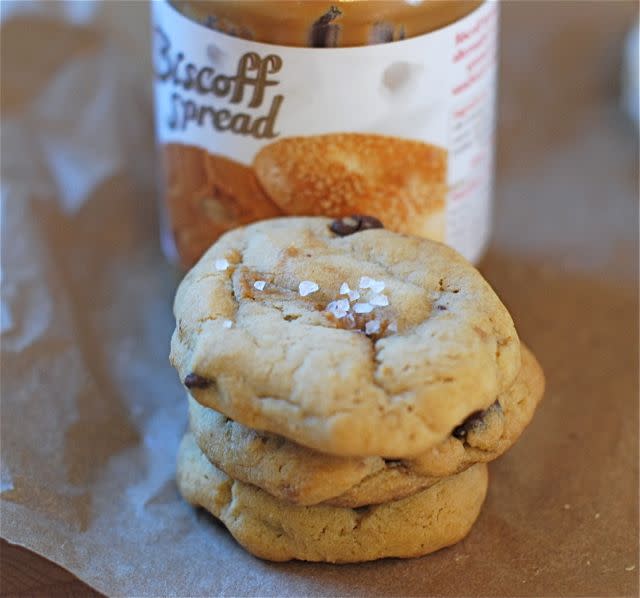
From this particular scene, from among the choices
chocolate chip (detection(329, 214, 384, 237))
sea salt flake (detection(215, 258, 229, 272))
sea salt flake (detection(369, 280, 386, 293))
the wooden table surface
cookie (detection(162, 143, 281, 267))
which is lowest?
the wooden table surface

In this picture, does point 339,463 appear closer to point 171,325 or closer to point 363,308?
point 363,308

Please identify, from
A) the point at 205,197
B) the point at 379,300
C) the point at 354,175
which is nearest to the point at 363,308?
the point at 379,300

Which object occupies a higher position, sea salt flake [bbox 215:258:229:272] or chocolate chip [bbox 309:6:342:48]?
chocolate chip [bbox 309:6:342:48]

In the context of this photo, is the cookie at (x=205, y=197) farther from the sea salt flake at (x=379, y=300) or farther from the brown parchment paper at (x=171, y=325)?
the sea salt flake at (x=379, y=300)

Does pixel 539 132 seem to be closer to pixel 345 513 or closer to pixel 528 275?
pixel 528 275

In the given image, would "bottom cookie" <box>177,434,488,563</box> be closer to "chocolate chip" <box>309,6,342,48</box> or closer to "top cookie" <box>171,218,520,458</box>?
"top cookie" <box>171,218,520,458</box>

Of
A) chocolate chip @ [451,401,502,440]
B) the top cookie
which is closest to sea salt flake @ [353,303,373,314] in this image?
the top cookie
